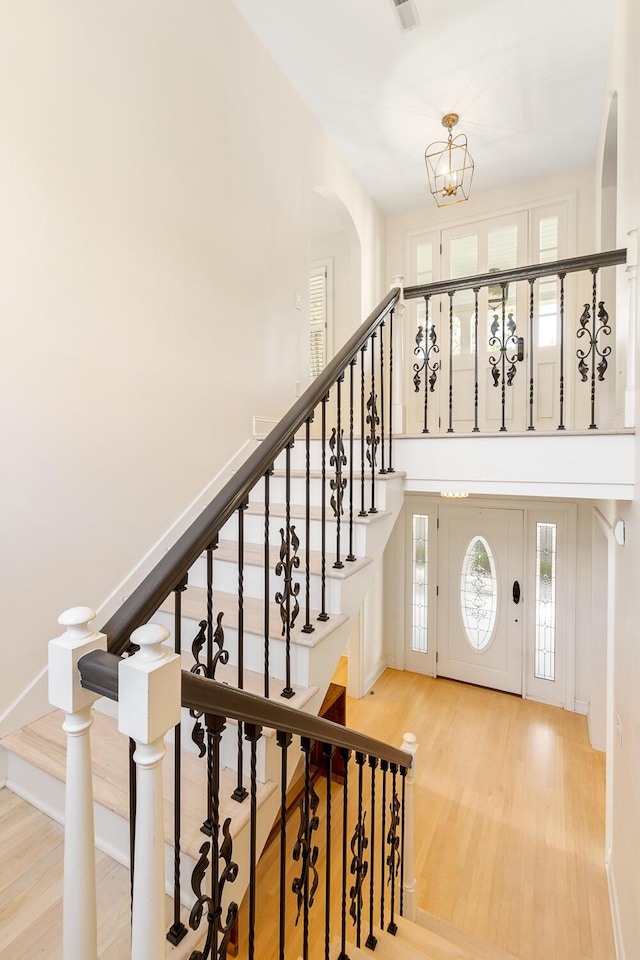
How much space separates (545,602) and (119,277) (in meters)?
4.63

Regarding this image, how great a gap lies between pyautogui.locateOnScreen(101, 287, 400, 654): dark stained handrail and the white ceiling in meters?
2.62

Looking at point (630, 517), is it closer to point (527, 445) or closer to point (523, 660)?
point (527, 445)

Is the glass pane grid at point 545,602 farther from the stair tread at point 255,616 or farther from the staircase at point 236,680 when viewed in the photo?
the stair tread at point 255,616

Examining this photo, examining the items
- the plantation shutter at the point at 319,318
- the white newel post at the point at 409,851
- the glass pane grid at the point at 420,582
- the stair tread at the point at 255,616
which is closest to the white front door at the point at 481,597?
the glass pane grid at the point at 420,582

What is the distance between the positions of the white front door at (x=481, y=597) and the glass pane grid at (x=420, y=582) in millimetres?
163

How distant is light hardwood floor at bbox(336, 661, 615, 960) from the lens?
2.49 meters

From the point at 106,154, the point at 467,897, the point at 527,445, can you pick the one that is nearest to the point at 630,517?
the point at 527,445

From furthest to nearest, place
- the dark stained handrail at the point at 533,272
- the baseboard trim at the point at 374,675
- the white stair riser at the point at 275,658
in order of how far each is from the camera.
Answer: the baseboard trim at the point at 374,675 < the dark stained handrail at the point at 533,272 < the white stair riser at the point at 275,658

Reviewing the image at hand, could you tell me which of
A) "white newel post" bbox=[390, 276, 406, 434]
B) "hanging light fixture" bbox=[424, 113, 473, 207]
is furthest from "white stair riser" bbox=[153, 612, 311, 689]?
"hanging light fixture" bbox=[424, 113, 473, 207]

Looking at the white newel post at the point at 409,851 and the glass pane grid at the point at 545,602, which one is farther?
the glass pane grid at the point at 545,602

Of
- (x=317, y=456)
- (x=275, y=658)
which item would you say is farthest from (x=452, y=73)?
(x=275, y=658)

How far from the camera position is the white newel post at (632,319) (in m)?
2.09

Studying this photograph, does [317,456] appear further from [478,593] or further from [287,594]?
[478,593]

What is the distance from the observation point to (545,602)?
4.64 metres
